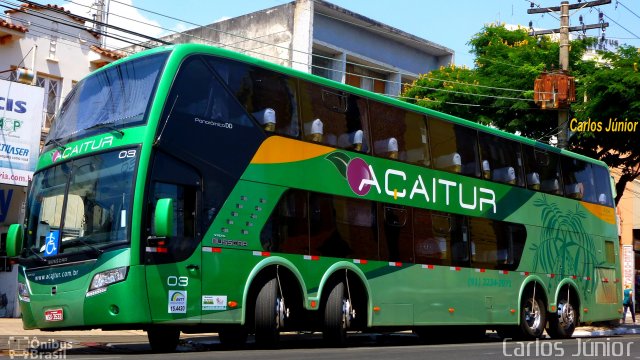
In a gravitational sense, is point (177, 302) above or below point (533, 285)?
below

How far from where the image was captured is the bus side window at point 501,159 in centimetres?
1834

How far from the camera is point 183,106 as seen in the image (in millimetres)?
12039

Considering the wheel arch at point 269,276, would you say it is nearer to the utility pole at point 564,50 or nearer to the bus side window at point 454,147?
the bus side window at point 454,147

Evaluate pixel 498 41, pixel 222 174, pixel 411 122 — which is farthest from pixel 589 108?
pixel 222 174

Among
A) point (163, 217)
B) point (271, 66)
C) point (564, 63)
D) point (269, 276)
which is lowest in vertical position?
point (269, 276)

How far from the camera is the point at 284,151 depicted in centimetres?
1348

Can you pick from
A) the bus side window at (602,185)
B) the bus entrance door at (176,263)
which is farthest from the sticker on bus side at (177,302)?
the bus side window at (602,185)

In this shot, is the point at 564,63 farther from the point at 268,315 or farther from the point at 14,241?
the point at 14,241

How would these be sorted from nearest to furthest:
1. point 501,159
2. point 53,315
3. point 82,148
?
point 53,315, point 82,148, point 501,159

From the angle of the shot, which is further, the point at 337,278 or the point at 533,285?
the point at 533,285

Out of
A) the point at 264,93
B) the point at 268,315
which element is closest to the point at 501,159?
the point at 264,93

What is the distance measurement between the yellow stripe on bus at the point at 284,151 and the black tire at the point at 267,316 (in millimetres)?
1910

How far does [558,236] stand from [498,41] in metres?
12.1

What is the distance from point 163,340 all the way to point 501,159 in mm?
9016
